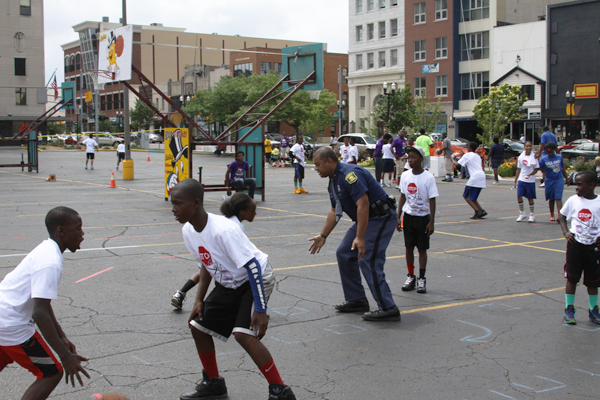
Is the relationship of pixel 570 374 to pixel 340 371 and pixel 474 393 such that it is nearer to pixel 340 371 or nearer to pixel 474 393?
pixel 474 393

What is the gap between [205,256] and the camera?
4.10 meters

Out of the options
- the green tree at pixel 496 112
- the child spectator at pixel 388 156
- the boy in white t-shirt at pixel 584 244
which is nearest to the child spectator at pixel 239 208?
the boy in white t-shirt at pixel 584 244

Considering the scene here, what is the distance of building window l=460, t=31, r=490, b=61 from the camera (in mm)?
54969

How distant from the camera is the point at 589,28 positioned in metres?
47.0

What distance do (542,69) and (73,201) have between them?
4325 cm

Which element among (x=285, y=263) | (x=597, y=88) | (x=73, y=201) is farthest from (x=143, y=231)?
(x=597, y=88)

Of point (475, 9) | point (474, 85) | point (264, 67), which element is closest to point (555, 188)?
point (474, 85)

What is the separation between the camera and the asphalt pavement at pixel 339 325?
461 cm

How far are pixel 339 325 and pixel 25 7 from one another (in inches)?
2884

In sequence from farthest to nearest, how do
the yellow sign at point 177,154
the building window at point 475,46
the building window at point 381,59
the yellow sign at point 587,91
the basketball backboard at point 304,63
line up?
the building window at point 381,59 < the building window at point 475,46 < the yellow sign at point 587,91 < the basketball backboard at point 304,63 < the yellow sign at point 177,154

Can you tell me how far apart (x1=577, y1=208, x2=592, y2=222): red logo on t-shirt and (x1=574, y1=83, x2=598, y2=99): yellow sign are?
1786 inches

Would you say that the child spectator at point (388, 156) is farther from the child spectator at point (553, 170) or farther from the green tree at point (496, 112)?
the green tree at point (496, 112)

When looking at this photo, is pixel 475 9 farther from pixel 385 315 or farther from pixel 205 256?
pixel 205 256

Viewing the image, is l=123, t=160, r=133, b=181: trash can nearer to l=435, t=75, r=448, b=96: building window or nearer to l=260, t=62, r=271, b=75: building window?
l=435, t=75, r=448, b=96: building window
